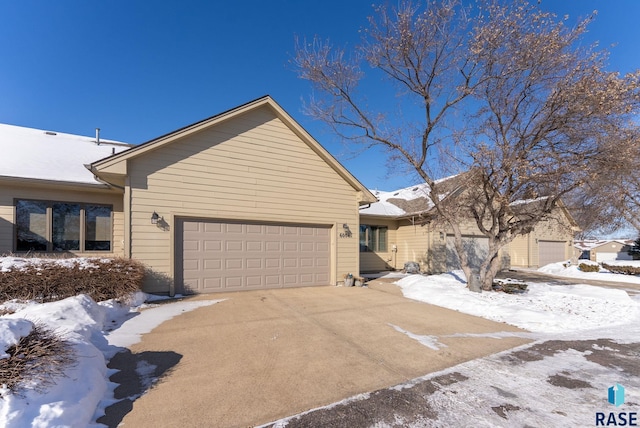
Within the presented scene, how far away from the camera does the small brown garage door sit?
20.0m

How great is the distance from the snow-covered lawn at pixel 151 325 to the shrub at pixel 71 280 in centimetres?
29

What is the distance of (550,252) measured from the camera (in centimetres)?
2069

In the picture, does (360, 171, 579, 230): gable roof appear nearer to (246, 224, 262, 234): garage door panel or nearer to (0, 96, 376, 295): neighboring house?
(0, 96, 376, 295): neighboring house

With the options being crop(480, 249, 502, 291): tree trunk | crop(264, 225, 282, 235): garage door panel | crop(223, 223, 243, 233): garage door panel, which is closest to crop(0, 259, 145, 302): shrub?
crop(223, 223, 243, 233): garage door panel

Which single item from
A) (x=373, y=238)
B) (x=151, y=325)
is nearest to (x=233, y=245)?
(x=151, y=325)

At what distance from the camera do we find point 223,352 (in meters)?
4.48

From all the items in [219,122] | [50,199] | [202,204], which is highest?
[219,122]

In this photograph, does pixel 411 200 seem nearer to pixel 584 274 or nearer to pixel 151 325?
pixel 584 274

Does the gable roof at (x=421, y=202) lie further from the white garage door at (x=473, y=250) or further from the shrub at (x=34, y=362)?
the shrub at (x=34, y=362)

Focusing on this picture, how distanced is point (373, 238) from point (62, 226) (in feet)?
40.5

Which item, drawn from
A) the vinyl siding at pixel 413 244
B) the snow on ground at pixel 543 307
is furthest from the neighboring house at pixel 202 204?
the vinyl siding at pixel 413 244

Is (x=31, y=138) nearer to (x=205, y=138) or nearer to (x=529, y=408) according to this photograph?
(x=205, y=138)

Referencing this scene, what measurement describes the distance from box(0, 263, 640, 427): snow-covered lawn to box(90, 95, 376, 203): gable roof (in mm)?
2961

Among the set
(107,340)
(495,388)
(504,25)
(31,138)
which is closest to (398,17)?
(504,25)
